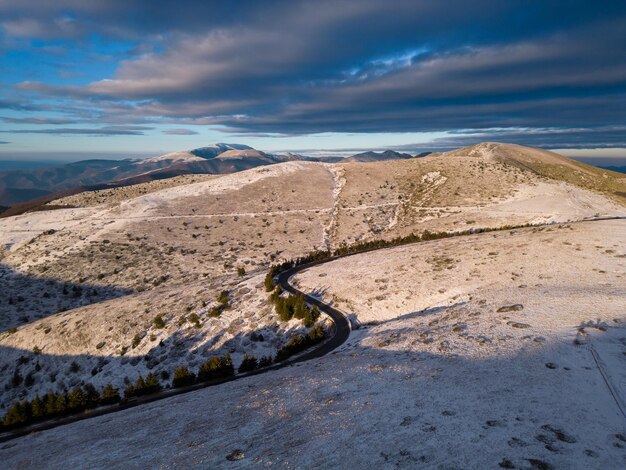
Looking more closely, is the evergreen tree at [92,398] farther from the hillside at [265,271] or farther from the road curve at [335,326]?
the road curve at [335,326]

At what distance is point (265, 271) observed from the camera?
43.7 meters

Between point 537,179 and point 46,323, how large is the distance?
3610 inches

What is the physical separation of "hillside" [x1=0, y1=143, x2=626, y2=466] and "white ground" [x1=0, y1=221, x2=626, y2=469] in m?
0.22

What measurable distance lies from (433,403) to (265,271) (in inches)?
1303

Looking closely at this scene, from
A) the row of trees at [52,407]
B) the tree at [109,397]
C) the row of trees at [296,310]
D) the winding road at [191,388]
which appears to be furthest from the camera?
the row of trees at [296,310]

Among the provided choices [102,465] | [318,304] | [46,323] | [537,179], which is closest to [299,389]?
[102,465]

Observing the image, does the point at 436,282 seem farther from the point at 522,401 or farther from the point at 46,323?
the point at 46,323

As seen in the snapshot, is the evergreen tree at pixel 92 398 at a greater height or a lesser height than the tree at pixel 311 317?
lesser

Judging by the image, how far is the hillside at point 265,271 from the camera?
19516 millimetres

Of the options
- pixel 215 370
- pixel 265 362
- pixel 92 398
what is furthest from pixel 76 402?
pixel 265 362

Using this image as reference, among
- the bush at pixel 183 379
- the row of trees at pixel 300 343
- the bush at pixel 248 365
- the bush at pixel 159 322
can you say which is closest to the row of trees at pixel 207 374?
the bush at pixel 183 379

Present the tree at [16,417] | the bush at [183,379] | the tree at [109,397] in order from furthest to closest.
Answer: the bush at [183,379], the tree at [109,397], the tree at [16,417]

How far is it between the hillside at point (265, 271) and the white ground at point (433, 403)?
0.22 metres

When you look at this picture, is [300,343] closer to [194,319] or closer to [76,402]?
[194,319]
